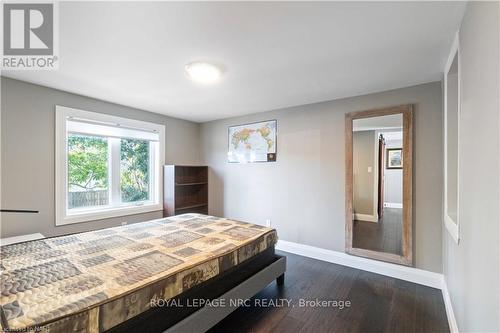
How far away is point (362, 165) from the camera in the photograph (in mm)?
3158

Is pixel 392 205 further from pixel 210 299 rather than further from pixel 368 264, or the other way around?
pixel 210 299

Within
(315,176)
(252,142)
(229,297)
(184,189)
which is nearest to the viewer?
(229,297)

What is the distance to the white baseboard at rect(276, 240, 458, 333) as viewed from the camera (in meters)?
2.32

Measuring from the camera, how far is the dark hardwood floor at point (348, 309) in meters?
1.89

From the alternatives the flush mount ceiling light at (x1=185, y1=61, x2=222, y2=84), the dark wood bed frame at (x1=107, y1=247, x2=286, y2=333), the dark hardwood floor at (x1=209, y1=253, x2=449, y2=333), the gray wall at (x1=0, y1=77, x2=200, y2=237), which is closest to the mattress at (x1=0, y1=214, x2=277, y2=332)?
the dark wood bed frame at (x1=107, y1=247, x2=286, y2=333)

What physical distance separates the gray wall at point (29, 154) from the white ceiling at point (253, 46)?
0.71 feet

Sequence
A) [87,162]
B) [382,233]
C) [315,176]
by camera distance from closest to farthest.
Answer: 1. [382,233]
2. [87,162]
3. [315,176]

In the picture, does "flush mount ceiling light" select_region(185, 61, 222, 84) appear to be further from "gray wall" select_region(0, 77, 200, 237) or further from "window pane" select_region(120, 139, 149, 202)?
"window pane" select_region(120, 139, 149, 202)

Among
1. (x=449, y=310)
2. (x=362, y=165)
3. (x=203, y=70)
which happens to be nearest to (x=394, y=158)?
(x=362, y=165)

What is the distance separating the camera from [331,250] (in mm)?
3262

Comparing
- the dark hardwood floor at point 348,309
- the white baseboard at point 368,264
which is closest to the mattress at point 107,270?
the dark hardwood floor at point 348,309

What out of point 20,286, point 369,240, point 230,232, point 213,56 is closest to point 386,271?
point 369,240

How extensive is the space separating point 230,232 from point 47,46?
2.35 meters

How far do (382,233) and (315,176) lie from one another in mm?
1191
